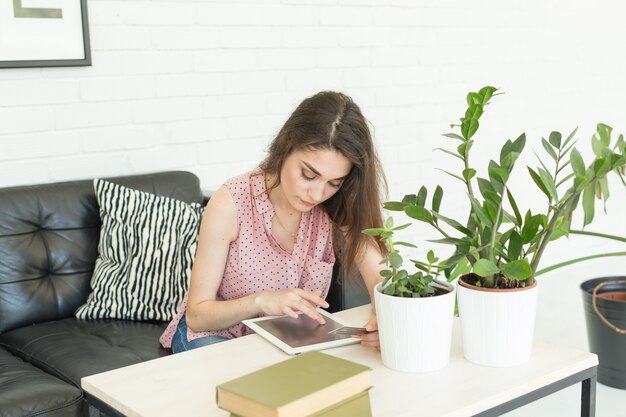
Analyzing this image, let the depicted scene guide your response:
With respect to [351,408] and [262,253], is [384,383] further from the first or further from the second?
[262,253]

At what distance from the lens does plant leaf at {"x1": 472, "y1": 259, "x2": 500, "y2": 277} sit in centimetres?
140

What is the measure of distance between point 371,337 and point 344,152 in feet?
1.55

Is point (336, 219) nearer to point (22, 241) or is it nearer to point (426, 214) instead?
point (426, 214)

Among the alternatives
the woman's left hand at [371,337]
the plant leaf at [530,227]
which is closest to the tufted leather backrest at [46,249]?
the woman's left hand at [371,337]

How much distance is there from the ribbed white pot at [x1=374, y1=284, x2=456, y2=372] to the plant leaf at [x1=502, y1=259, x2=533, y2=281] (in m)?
0.11

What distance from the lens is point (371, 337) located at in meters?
1.63

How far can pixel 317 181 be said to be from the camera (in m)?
1.89

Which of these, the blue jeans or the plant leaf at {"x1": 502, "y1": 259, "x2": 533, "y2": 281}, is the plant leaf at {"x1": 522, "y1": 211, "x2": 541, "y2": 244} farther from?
the blue jeans

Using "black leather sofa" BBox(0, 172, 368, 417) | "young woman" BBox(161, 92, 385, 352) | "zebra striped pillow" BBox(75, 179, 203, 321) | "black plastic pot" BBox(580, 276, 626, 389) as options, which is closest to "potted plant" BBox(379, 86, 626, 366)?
"young woman" BBox(161, 92, 385, 352)

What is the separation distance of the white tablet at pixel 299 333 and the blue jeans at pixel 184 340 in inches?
11.1

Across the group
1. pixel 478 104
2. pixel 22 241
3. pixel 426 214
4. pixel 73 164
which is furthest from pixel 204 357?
pixel 73 164

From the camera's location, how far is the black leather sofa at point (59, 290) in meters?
2.17

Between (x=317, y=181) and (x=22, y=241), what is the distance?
1.09 metres

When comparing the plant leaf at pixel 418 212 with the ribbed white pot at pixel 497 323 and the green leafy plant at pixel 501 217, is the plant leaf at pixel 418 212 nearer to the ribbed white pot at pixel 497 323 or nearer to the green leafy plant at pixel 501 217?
the green leafy plant at pixel 501 217
